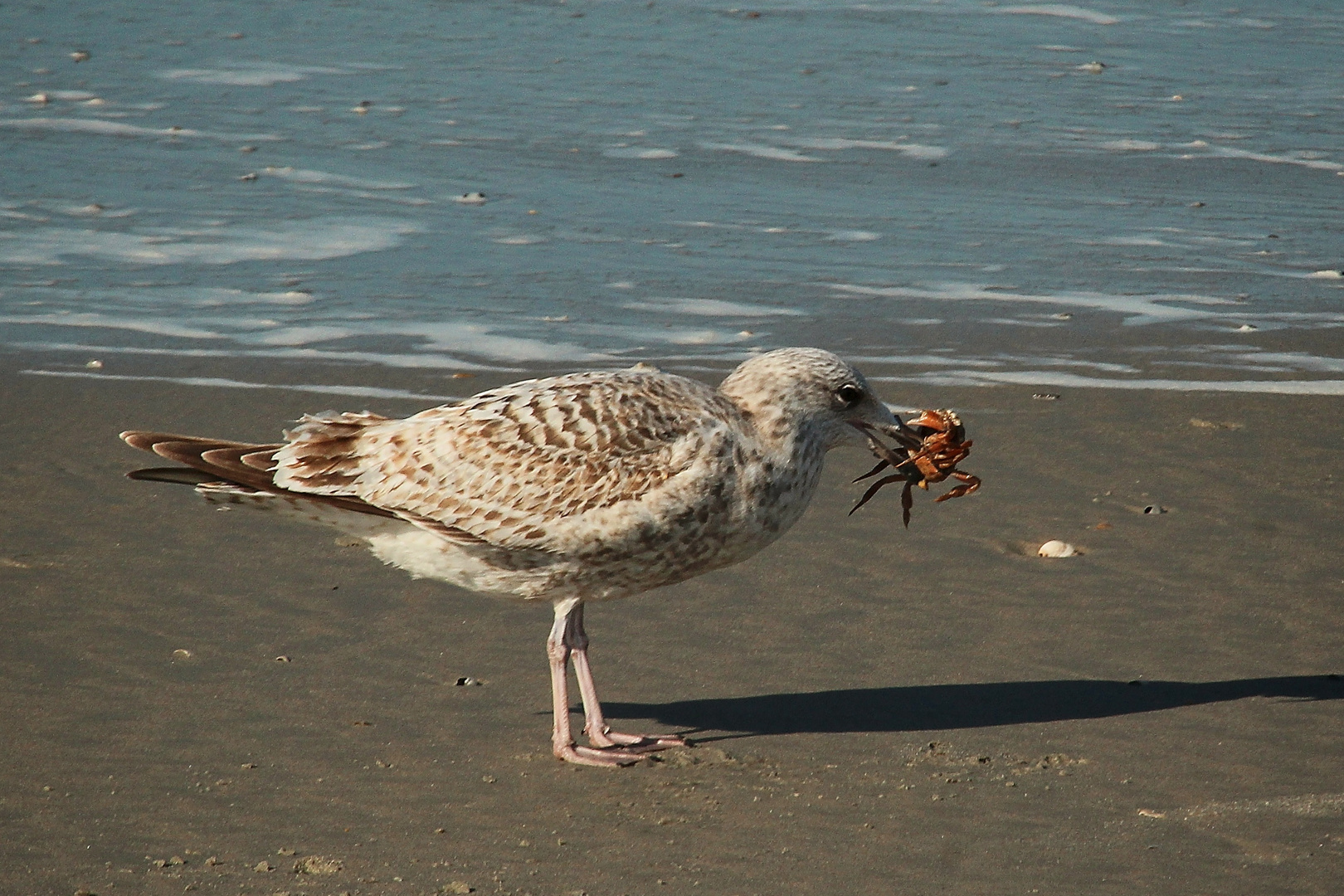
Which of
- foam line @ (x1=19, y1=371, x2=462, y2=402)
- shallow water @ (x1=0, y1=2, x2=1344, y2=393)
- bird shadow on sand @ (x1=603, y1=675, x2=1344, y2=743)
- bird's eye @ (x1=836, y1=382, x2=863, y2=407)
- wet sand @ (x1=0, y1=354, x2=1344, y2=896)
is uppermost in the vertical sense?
bird's eye @ (x1=836, y1=382, x2=863, y2=407)

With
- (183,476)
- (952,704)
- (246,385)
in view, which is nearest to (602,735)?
(952,704)

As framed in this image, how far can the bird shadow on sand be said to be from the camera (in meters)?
6.31

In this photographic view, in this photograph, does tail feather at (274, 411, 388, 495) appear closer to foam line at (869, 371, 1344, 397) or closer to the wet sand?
the wet sand

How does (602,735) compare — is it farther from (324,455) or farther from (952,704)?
(324,455)

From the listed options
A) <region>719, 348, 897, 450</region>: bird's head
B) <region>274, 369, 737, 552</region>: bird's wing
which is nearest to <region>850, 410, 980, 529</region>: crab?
<region>719, 348, 897, 450</region>: bird's head

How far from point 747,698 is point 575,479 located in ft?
3.71

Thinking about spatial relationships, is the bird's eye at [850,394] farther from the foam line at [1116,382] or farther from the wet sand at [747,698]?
the foam line at [1116,382]

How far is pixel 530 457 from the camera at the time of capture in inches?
243

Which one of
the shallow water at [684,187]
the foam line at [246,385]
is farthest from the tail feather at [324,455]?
the shallow water at [684,187]

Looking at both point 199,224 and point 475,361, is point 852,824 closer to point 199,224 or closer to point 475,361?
point 475,361

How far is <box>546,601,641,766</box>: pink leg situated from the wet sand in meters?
0.06

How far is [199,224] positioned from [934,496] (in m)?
7.08

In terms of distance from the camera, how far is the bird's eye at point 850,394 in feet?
20.8

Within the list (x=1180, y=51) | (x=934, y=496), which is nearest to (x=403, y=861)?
(x=934, y=496)
